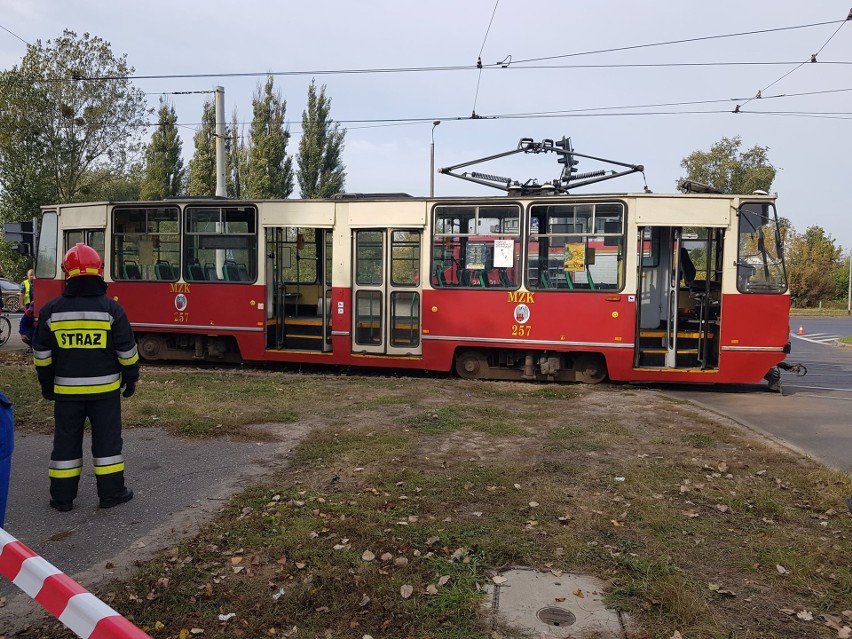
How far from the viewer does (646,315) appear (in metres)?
11.4

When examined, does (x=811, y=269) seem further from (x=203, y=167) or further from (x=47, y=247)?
(x=47, y=247)

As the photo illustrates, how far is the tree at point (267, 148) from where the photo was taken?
38188mm

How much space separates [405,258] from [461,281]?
1117 millimetres

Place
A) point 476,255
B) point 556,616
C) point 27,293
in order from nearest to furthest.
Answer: point 556,616
point 476,255
point 27,293

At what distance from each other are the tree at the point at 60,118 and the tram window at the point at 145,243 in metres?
12.1

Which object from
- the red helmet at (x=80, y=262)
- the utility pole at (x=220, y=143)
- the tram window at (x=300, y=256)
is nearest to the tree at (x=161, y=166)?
the utility pole at (x=220, y=143)

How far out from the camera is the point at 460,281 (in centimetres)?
1186

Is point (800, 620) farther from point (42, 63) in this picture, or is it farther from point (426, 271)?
point (42, 63)

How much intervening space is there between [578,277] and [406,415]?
4.20m

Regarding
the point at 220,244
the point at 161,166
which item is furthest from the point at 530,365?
the point at 161,166

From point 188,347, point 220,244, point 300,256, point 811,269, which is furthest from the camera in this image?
point 811,269

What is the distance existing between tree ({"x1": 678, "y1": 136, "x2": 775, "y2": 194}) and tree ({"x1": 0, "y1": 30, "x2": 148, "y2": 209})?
30.3m

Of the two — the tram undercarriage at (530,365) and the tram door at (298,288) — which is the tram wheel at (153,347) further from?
the tram undercarriage at (530,365)

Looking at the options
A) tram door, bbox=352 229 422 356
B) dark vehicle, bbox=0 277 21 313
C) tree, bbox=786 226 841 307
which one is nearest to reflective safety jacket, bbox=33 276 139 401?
tram door, bbox=352 229 422 356
